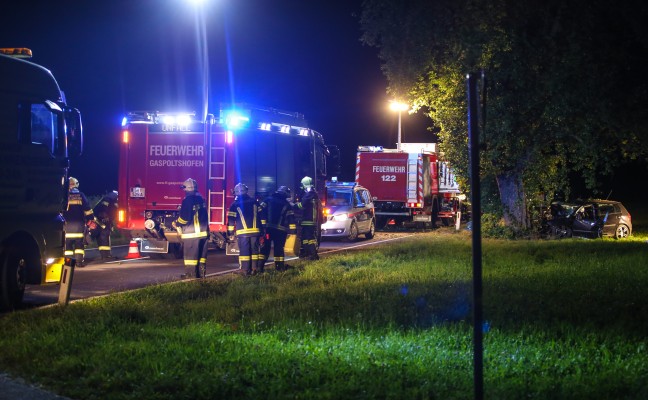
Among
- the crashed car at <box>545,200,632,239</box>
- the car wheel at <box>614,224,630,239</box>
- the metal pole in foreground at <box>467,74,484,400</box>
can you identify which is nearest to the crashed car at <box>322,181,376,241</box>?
the crashed car at <box>545,200,632,239</box>

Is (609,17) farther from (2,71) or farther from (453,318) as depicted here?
(2,71)

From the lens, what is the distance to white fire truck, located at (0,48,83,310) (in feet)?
33.7

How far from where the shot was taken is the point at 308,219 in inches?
657

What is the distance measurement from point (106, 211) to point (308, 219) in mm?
4532

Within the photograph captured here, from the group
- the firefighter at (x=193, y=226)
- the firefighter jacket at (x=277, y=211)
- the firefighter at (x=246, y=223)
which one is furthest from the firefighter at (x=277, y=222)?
the firefighter at (x=193, y=226)

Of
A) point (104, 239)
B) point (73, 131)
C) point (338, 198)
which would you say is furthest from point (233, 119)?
point (338, 198)

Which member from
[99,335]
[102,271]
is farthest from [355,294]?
[102,271]

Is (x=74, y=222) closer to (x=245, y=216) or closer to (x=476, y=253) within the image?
(x=245, y=216)

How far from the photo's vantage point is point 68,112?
11.6m

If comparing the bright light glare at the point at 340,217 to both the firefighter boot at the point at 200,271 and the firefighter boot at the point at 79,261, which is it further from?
the firefighter boot at the point at 200,271

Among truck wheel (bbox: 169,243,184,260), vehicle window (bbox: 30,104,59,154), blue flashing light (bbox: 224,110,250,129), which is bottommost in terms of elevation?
truck wheel (bbox: 169,243,184,260)

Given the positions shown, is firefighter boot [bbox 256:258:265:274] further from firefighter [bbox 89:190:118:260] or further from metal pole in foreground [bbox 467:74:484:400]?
metal pole in foreground [bbox 467:74:484:400]

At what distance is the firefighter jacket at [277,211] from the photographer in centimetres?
1475

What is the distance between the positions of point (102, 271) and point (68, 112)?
4765 millimetres
